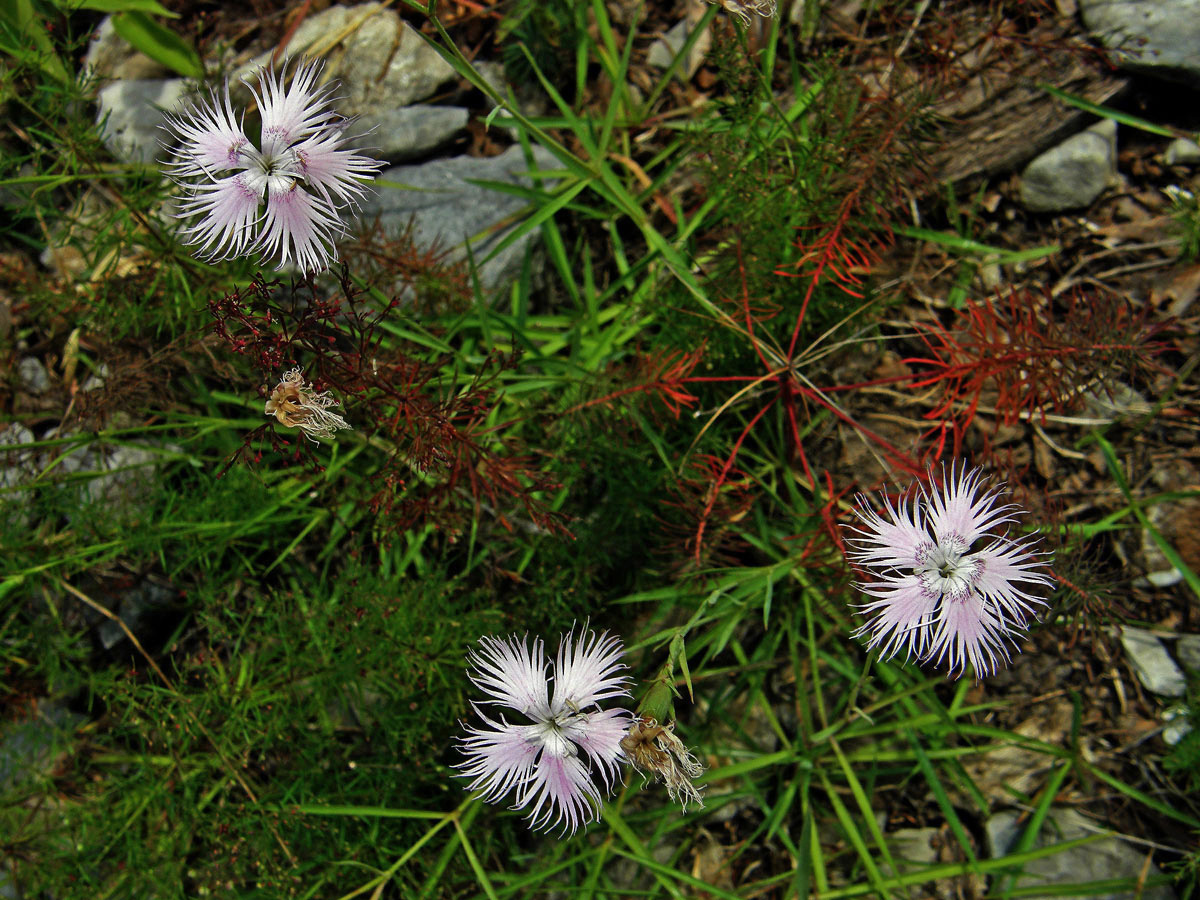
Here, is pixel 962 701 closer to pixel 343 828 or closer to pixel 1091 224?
pixel 1091 224

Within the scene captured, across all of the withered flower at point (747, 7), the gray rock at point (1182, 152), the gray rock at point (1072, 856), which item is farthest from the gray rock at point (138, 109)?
the gray rock at point (1072, 856)

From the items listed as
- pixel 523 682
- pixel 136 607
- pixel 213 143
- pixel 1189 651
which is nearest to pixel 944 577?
pixel 523 682

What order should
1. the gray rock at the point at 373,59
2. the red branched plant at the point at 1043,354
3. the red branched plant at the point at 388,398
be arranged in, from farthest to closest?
the gray rock at the point at 373,59, the red branched plant at the point at 1043,354, the red branched plant at the point at 388,398

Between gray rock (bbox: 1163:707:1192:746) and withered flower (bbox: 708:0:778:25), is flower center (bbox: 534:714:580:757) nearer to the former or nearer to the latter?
withered flower (bbox: 708:0:778:25)

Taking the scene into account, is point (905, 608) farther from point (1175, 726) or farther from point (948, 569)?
point (1175, 726)

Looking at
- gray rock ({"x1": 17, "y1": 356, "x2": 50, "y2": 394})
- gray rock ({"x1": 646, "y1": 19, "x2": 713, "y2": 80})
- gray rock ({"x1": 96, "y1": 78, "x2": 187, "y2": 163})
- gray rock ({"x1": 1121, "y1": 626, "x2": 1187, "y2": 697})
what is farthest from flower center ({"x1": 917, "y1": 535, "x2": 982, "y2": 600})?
gray rock ({"x1": 17, "y1": 356, "x2": 50, "y2": 394})

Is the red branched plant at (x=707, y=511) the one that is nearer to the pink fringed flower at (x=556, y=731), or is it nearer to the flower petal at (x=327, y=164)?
the pink fringed flower at (x=556, y=731)

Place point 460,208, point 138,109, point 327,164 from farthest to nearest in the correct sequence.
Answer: point 138,109
point 460,208
point 327,164
